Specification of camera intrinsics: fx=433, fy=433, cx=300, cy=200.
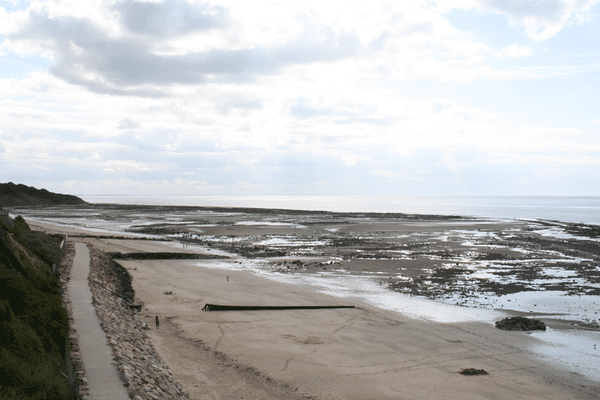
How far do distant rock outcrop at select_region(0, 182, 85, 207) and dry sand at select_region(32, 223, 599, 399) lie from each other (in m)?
133

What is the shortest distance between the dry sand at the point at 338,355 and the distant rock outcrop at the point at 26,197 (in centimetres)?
13289

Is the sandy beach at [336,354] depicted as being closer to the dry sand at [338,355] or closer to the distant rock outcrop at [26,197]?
the dry sand at [338,355]

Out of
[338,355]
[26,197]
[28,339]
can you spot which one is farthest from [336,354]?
[26,197]

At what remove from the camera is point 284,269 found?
27188 mm

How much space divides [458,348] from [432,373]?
7.73 ft

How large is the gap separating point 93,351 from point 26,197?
147 metres

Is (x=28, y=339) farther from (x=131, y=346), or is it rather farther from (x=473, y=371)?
(x=473, y=371)

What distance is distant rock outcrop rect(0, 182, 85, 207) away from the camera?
126 m

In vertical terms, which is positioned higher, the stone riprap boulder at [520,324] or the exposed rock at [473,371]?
the stone riprap boulder at [520,324]

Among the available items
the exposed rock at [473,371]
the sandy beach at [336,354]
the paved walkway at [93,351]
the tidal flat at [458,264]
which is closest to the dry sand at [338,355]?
the sandy beach at [336,354]

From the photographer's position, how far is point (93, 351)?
896cm

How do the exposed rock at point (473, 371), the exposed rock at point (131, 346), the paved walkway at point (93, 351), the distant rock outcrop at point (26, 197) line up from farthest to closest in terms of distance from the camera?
the distant rock outcrop at point (26, 197) < the exposed rock at point (473, 371) < the exposed rock at point (131, 346) < the paved walkway at point (93, 351)

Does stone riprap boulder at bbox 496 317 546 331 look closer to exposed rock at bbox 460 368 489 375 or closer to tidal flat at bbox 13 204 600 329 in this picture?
tidal flat at bbox 13 204 600 329

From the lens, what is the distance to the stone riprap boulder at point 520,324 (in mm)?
14641
